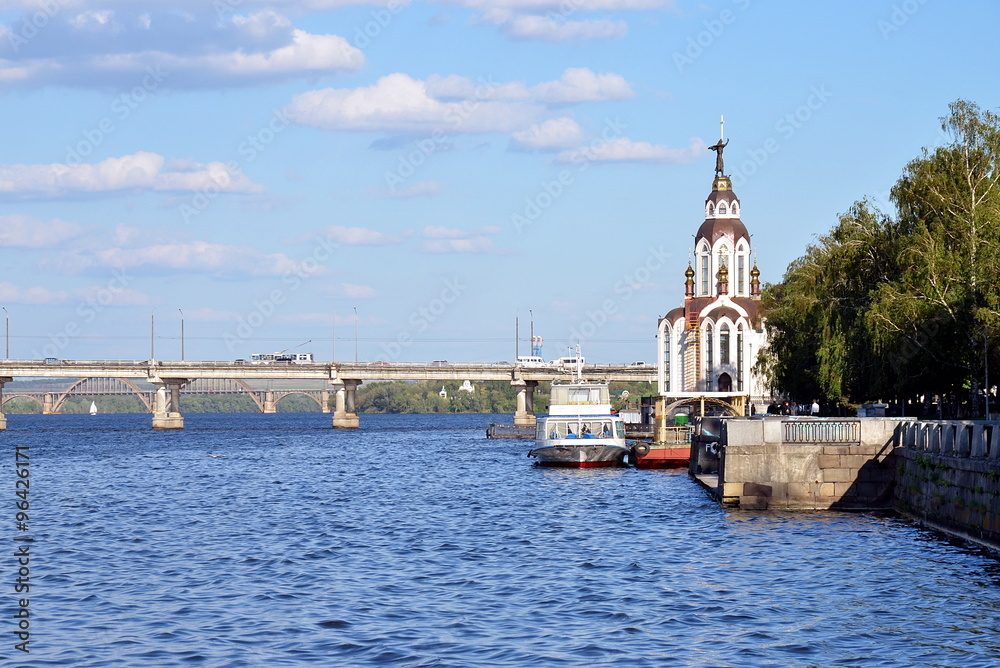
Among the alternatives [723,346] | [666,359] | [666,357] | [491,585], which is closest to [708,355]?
[723,346]

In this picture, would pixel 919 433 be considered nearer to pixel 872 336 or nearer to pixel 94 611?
pixel 872 336

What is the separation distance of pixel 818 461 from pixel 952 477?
897cm

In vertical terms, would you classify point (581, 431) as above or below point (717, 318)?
below

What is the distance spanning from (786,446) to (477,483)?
999 inches

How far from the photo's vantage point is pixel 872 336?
5950cm

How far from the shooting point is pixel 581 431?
78625 millimetres

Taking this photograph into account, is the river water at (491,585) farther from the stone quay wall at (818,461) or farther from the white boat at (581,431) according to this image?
the white boat at (581,431)

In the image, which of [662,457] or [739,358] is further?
[739,358]

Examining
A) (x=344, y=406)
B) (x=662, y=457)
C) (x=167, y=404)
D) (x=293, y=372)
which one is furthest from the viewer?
(x=344, y=406)

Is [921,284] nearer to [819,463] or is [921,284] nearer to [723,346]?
[819,463]

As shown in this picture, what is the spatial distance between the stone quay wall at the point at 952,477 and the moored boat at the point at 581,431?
31654mm

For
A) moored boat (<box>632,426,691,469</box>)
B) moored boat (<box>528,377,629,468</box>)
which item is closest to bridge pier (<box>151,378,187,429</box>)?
moored boat (<box>528,377,629,468</box>)

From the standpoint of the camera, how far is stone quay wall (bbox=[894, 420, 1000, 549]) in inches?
1344

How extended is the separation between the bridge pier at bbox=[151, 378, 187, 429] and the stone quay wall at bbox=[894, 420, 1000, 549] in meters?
148
